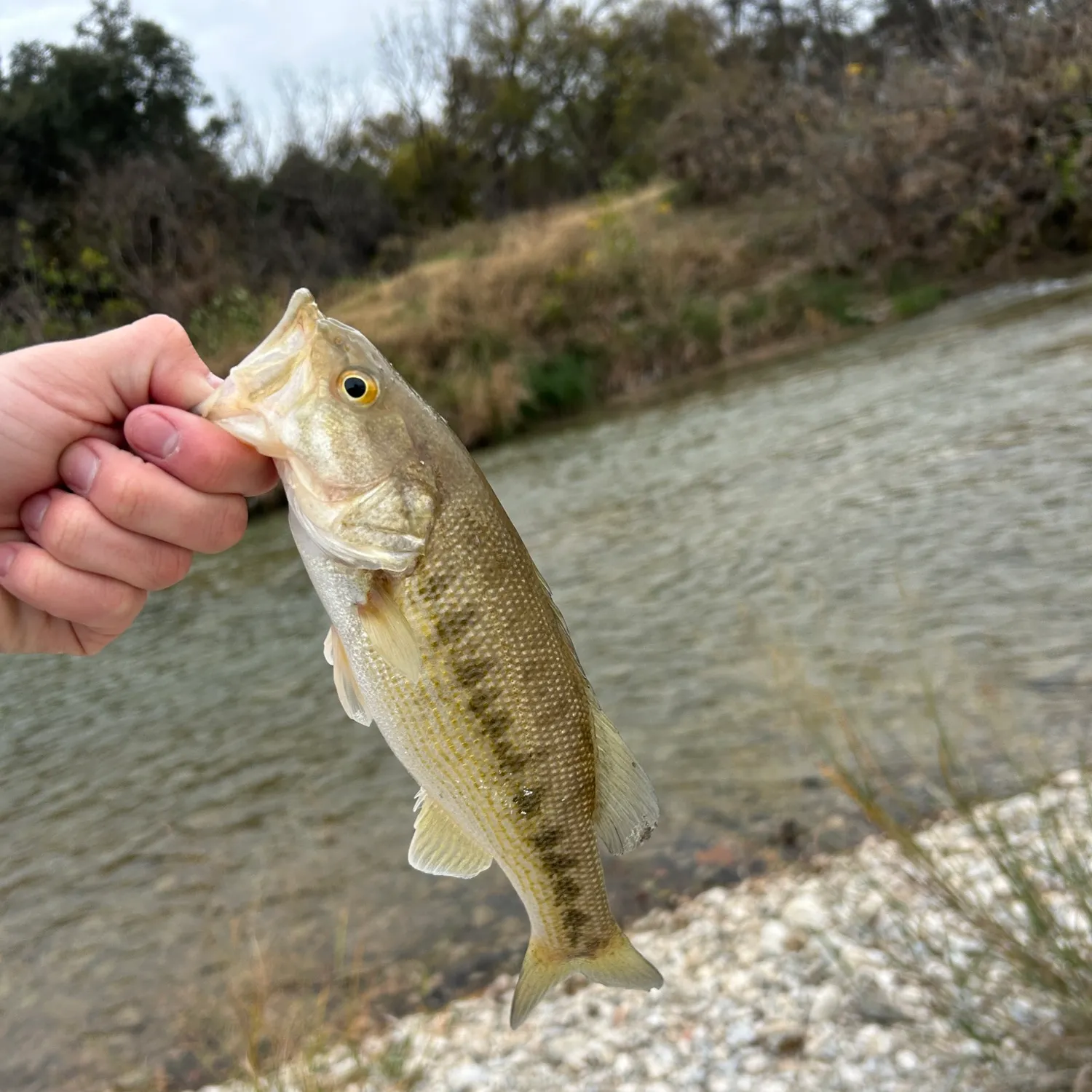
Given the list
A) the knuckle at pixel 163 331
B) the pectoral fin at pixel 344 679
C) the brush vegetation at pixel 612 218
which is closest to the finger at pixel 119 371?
the knuckle at pixel 163 331

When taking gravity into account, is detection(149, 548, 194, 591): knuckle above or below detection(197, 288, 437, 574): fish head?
below

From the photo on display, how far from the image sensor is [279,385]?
2.10 meters

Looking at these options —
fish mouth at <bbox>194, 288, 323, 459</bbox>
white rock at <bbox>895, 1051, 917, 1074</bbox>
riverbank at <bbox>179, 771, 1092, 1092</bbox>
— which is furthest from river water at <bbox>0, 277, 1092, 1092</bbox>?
fish mouth at <bbox>194, 288, 323, 459</bbox>

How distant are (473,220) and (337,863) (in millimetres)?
41403

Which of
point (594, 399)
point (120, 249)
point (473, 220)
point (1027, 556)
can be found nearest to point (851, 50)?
point (473, 220)

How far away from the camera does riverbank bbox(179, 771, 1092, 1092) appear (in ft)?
10.2

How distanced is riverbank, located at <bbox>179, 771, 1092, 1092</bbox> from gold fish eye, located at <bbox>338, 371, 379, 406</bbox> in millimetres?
2161

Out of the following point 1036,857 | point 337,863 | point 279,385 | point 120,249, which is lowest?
point 337,863

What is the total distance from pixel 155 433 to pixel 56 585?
53 centimetres

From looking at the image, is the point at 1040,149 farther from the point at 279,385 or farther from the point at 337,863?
the point at 279,385

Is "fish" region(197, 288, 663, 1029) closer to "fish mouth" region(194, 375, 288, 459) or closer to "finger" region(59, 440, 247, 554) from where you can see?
"fish mouth" region(194, 375, 288, 459)

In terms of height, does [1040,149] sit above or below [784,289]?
Result: above

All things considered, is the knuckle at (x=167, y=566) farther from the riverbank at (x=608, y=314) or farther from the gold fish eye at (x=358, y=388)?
the riverbank at (x=608, y=314)

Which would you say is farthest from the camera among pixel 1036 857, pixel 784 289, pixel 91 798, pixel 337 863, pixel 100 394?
pixel 784 289
